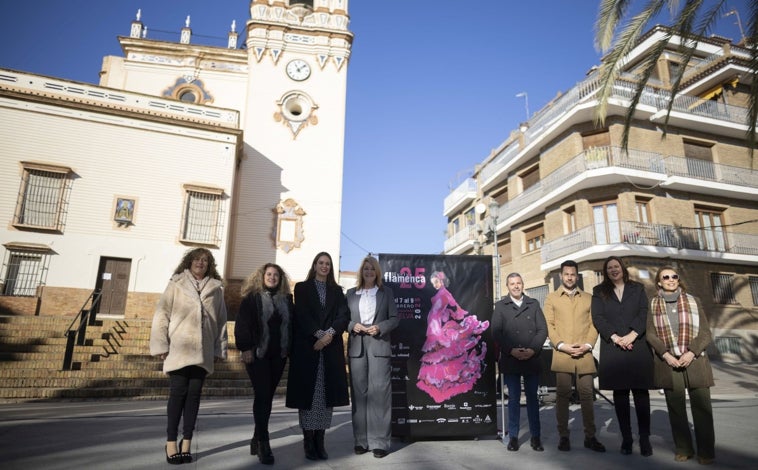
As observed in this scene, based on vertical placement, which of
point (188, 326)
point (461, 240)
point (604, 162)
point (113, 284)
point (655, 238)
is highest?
point (604, 162)

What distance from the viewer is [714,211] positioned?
18.6 meters

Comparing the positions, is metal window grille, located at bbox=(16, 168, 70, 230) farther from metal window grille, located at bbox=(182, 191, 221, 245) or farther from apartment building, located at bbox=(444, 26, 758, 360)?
apartment building, located at bbox=(444, 26, 758, 360)

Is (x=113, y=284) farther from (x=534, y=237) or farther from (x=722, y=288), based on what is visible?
(x=722, y=288)

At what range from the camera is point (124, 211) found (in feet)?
48.8

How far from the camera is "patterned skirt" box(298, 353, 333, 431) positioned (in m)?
3.98

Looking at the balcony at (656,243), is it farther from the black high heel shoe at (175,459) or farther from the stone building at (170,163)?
the black high heel shoe at (175,459)

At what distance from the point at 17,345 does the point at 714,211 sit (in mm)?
24460

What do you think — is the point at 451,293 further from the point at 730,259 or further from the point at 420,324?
the point at 730,259

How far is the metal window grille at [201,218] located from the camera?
1556cm

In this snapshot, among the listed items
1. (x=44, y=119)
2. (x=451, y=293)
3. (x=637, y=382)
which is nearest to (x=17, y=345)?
(x=44, y=119)

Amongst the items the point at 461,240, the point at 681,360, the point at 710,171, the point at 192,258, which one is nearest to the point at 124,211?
the point at 192,258

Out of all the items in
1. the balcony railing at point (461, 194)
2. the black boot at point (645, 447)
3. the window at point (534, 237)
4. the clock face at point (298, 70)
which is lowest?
the black boot at point (645, 447)

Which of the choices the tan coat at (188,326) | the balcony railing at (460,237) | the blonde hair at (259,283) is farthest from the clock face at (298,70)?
the tan coat at (188,326)

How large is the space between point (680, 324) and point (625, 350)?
55 cm
